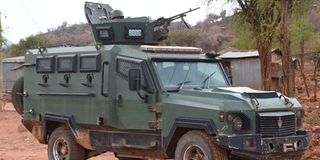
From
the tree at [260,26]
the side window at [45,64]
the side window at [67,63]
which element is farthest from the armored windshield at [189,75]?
the tree at [260,26]

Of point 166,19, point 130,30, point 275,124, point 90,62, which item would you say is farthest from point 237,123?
point 166,19

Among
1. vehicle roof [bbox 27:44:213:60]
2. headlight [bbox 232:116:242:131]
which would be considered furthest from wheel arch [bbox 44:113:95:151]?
headlight [bbox 232:116:242:131]

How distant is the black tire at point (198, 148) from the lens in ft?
25.6

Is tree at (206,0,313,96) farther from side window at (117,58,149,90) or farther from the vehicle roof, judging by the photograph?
side window at (117,58,149,90)

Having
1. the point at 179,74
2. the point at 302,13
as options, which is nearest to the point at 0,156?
the point at 179,74

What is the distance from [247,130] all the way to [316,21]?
242 feet

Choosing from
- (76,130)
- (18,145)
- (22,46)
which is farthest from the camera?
(22,46)

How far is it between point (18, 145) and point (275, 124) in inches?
384

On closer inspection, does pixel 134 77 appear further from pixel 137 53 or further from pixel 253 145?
pixel 253 145

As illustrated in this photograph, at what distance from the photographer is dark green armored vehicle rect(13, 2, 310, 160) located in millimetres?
7797

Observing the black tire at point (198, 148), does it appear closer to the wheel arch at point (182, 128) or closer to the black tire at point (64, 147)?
the wheel arch at point (182, 128)

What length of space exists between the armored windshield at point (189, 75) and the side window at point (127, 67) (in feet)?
0.80

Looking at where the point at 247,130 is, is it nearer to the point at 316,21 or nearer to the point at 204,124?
the point at 204,124

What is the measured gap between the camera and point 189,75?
920 cm
